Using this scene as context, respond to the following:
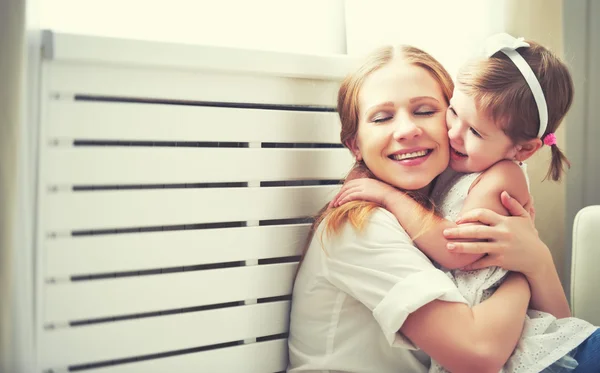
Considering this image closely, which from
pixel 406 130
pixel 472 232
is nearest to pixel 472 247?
pixel 472 232

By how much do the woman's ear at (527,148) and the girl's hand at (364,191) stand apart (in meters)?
0.23

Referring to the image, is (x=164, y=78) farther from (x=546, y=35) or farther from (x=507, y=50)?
(x=546, y=35)

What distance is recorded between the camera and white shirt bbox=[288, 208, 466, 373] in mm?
914

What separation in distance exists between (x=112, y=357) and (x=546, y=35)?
1.20 metres

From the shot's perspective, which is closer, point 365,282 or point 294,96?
point 365,282

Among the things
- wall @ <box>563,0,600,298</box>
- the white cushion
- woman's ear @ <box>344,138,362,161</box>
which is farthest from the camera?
wall @ <box>563,0,600,298</box>

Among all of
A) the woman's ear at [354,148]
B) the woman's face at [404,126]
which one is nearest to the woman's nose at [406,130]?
the woman's face at [404,126]

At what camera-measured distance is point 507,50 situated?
3.29ft

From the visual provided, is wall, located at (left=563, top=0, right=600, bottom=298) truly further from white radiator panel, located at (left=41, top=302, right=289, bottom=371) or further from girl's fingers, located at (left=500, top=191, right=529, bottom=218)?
white radiator panel, located at (left=41, top=302, right=289, bottom=371)

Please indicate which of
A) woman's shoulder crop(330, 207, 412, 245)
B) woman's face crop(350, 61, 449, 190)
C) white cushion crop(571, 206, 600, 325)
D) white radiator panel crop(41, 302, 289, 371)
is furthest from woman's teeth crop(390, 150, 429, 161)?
white cushion crop(571, 206, 600, 325)

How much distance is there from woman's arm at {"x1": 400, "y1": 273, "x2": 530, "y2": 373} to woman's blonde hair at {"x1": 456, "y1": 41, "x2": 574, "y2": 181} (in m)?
0.31

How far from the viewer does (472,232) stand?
37.5 inches

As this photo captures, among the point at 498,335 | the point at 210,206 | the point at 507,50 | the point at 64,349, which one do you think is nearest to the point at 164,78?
the point at 210,206

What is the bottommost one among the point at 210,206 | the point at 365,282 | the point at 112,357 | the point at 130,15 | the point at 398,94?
the point at 112,357
